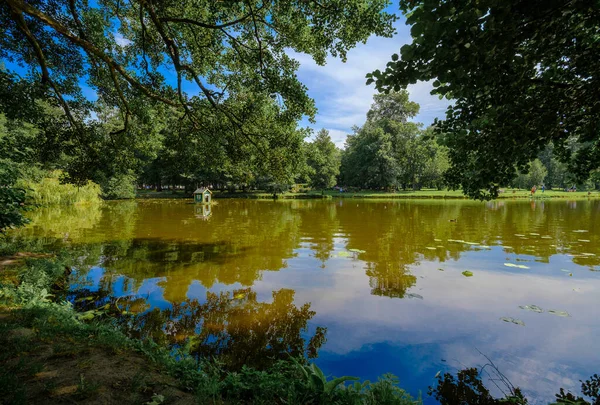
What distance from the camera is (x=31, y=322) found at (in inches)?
160

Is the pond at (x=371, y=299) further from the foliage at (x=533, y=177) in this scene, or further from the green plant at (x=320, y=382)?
the foliage at (x=533, y=177)

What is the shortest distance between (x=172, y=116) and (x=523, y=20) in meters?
11.8

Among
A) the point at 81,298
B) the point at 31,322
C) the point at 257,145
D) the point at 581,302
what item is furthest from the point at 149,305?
the point at 581,302

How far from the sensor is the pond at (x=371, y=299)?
446cm

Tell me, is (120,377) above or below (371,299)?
above

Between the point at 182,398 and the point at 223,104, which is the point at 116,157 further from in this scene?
the point at 182,398

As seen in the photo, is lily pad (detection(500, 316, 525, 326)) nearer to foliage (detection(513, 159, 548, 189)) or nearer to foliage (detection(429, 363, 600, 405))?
foliage (detection(429, 363, 600, 405))

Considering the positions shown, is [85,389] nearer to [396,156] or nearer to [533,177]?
[396,156]

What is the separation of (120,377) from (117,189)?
45.9 m

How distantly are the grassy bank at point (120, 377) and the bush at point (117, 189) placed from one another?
4143 cm

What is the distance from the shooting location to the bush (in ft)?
133

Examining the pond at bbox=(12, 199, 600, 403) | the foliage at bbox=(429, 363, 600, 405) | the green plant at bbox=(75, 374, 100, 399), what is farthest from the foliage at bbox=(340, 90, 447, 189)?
the green plant at bbox=(75, 374, 100, 399)

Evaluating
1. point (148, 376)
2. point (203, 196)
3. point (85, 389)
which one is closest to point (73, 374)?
point (85, 389)

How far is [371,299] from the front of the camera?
6562 mm
